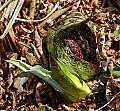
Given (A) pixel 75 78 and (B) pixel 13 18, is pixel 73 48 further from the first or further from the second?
(B) pixel 13 18

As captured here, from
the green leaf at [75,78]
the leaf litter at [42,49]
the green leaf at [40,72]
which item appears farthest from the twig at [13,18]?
the green leaf at [75,78]

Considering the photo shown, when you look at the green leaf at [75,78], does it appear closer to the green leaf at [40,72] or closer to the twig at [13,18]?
the green leaf at [40,72]

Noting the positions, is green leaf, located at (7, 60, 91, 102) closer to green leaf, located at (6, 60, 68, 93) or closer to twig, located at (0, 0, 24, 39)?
green leaf, located at (6, 60, 68, 93)

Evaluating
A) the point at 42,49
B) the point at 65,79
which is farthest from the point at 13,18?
the point at 65,79

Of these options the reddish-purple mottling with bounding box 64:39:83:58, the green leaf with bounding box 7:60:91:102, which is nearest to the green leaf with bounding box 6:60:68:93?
the green leaf with bounding box 7:60:91:102

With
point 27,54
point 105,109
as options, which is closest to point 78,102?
point 105,109
